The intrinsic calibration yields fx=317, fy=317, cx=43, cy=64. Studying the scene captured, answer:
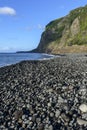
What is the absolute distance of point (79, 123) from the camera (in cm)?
1211

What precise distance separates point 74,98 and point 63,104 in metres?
1.14

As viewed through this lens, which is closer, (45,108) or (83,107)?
(83,107)

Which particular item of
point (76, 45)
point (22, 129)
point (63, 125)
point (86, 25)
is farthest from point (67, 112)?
point (86, 25)

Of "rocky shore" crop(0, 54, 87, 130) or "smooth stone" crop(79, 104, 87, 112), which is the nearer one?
"rocky shore" crop(0, 54, 87, 130)

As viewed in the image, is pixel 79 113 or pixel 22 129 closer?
pixel 22 129

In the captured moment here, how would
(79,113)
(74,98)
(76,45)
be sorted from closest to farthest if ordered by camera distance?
(79,113), (74,98), (76,45)

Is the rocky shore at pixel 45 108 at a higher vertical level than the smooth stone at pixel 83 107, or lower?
lower

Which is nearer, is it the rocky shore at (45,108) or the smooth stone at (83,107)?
the rocky shore at (45,108)

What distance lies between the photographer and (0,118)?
13.6 m

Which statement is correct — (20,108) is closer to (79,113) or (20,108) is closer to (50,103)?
(50,103)

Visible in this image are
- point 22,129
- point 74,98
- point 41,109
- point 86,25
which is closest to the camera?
point 22,129

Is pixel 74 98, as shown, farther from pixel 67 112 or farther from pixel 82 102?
pixel 67 112

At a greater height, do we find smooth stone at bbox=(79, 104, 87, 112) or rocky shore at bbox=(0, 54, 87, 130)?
smooth stone at bbox=(79, 104, 87, 112)

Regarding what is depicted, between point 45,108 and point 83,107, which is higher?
point 83,107
